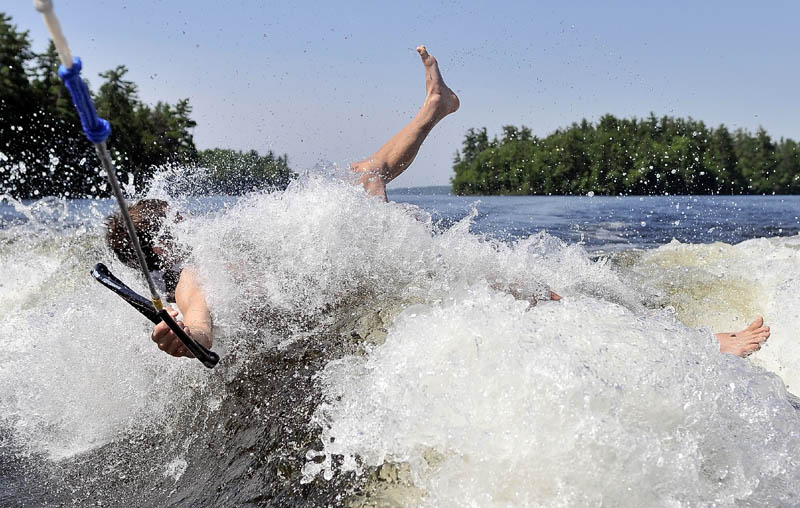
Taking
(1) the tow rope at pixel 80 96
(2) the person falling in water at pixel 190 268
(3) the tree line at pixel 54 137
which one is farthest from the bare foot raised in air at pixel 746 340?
(3) the tree line at pixel 54 137

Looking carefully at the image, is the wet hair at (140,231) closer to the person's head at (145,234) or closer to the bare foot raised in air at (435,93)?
the person's head at (145,234)

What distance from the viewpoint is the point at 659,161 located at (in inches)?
2377

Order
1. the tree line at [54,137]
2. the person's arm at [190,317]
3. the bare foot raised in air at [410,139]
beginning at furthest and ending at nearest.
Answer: the tree line at [54,137], the bare foot raised in air at [410,139], the person's arm at [190,317]

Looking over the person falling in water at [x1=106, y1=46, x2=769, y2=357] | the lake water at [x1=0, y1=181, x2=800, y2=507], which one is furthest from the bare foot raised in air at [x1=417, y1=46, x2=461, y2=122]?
the lake water at [x1=0, y1=181, x2=800, y2=507]

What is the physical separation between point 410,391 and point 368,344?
665 millimetres

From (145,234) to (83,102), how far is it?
174 cm

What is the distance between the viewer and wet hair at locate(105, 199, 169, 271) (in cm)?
275

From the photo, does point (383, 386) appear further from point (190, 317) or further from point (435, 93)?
point (435, 93)

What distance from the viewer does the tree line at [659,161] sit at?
197ft

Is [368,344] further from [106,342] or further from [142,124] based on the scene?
[142,124]

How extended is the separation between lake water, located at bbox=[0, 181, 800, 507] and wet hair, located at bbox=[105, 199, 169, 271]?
148 mm

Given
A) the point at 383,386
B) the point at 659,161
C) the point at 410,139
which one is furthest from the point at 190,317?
the point at 659,161

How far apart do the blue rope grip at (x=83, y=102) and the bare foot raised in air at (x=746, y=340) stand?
9.61ft

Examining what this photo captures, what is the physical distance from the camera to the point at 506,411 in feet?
4.68
